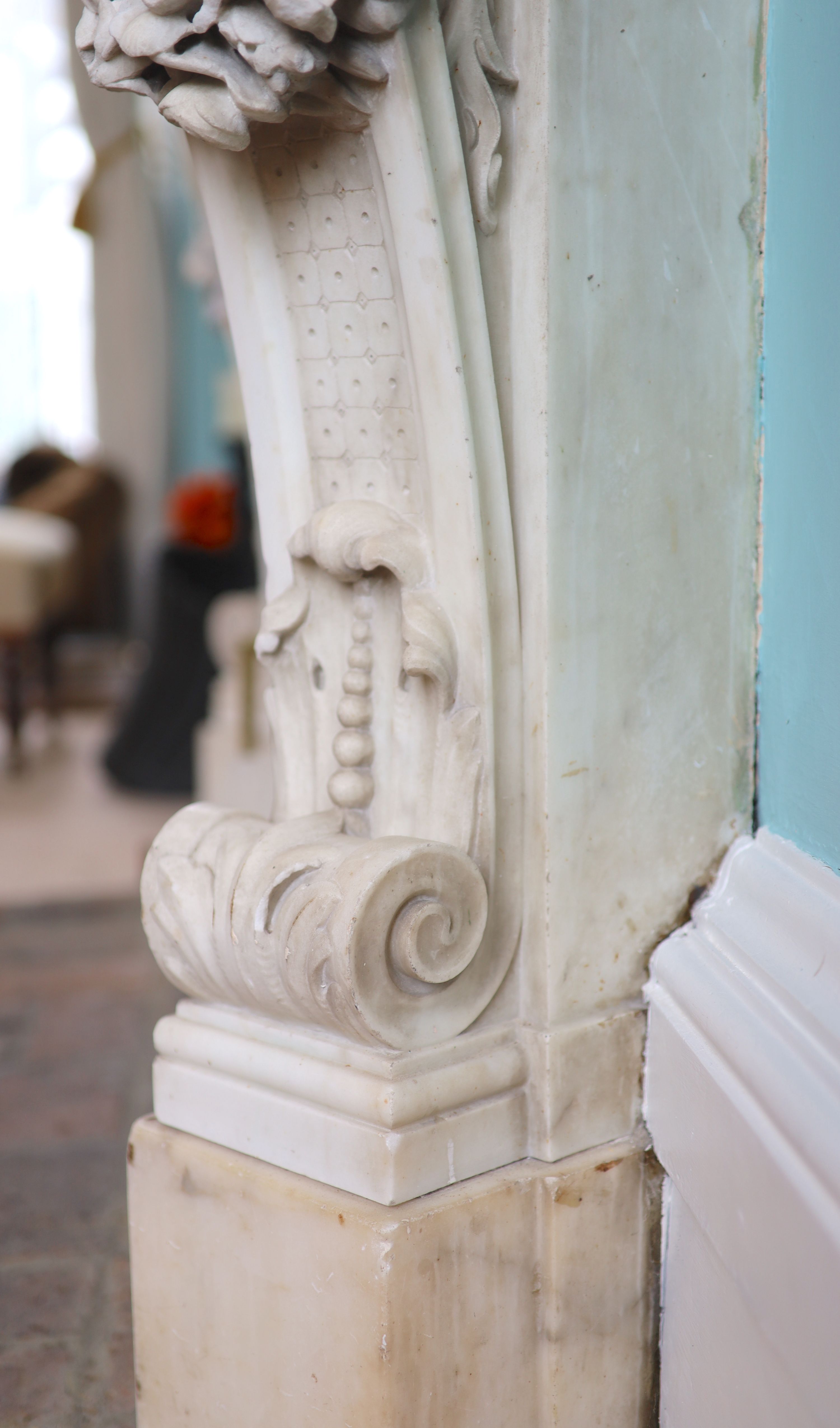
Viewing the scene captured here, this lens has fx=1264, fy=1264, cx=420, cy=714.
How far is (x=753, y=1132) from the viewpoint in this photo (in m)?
0.72

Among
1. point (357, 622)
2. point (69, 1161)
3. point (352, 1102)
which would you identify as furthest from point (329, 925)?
point (69, 1161)

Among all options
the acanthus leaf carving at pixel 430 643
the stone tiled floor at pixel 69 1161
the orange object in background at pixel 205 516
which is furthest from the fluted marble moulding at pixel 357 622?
the orange object in background at pixel 205 516

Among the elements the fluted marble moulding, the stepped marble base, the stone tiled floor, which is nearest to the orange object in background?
the stone tiled floor

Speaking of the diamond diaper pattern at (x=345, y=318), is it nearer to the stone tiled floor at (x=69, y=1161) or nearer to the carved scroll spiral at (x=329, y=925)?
the carved scroll spiral at (x=329, y=925)

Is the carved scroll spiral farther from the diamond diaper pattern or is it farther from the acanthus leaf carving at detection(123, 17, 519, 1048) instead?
the diamond diaper pattern

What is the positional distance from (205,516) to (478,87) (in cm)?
343

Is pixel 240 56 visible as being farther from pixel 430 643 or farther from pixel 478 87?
pixel 430 643

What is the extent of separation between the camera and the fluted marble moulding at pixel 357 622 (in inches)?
29.5

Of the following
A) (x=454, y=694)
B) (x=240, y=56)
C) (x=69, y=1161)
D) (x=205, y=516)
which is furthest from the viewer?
(x=205, y=516)

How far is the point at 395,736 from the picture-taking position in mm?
863

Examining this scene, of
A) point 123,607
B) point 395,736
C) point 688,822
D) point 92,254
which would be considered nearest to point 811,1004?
point 688,822

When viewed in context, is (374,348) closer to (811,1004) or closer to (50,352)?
(811,1004)

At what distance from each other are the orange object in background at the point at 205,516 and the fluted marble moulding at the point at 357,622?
3.24 metres

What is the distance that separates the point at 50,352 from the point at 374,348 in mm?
7678
